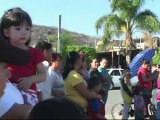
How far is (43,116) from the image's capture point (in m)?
1.42

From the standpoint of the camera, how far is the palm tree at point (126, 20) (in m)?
31.2

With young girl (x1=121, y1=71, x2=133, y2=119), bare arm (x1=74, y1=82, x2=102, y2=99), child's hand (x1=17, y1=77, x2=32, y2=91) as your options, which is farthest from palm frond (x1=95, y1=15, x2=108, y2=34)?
child's hand (x1=17, y1=77, x2=32, y2=91)

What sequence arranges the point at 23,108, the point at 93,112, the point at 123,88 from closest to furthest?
1. the point at 23,108
2. the point at 93,112
3. the point at 123,88

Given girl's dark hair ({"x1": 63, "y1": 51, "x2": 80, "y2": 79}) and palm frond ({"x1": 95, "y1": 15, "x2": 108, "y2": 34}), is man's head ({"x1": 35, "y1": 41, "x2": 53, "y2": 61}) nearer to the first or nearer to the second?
girl's dark hair ({"x1": 63, "y1": 51, "x2": 80, "y2": 79})

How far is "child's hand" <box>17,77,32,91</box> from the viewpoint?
2.73 metres

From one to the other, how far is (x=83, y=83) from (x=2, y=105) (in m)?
3.26

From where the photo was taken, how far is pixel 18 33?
9.52 feet

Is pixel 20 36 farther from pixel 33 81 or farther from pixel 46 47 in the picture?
pixel 46 47

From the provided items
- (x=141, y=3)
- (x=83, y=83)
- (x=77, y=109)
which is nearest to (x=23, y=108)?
(x=77, y=109)

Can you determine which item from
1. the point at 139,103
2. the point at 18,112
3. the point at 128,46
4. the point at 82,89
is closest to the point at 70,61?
the point at 82,89

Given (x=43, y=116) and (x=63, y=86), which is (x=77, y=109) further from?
(x=63, y=86)

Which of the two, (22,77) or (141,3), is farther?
(141,3)

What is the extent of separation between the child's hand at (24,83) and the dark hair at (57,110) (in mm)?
1247

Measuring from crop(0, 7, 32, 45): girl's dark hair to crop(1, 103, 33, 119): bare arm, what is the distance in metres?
0.88
